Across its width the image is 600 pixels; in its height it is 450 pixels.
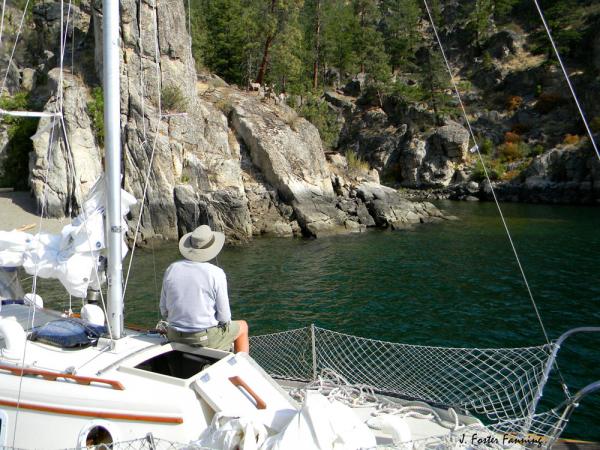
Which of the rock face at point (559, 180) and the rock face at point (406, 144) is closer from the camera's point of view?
the rock face at point (559, 180)

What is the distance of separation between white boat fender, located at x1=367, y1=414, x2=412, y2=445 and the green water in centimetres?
475

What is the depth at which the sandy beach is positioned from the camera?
82.9 feet

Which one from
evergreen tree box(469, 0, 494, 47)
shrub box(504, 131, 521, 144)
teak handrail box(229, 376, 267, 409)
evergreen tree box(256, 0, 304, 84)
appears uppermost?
evergreen tree box(469, 0, 494, 47)

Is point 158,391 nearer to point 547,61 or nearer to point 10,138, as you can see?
point 10,138

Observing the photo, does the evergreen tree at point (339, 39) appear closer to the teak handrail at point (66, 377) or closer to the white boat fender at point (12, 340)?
the white boat fender at point (12, 340)

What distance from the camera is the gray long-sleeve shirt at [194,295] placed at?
565 centimetres

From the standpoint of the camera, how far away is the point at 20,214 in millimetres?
26641

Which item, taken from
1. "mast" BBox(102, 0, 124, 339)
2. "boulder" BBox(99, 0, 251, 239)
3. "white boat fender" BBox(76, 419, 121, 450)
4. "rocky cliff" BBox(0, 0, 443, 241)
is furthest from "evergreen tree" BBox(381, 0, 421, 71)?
"white boat fender" BBox(76, 419, 121, 450)

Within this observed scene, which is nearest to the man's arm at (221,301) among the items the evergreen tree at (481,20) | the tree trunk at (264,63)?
the tree trunk at (264,63)

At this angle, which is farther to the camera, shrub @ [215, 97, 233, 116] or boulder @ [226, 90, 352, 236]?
shrub @ [215, 97, 233, 116]

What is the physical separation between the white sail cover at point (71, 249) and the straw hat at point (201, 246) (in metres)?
1.24

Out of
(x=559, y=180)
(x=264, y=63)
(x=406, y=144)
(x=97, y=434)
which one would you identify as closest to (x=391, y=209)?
(x=264, y=63)

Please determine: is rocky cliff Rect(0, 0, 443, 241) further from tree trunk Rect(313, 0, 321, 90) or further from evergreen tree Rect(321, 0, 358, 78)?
evergreen tree Rect(321, 0, 358, 78)

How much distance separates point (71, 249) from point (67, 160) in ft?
77.2
